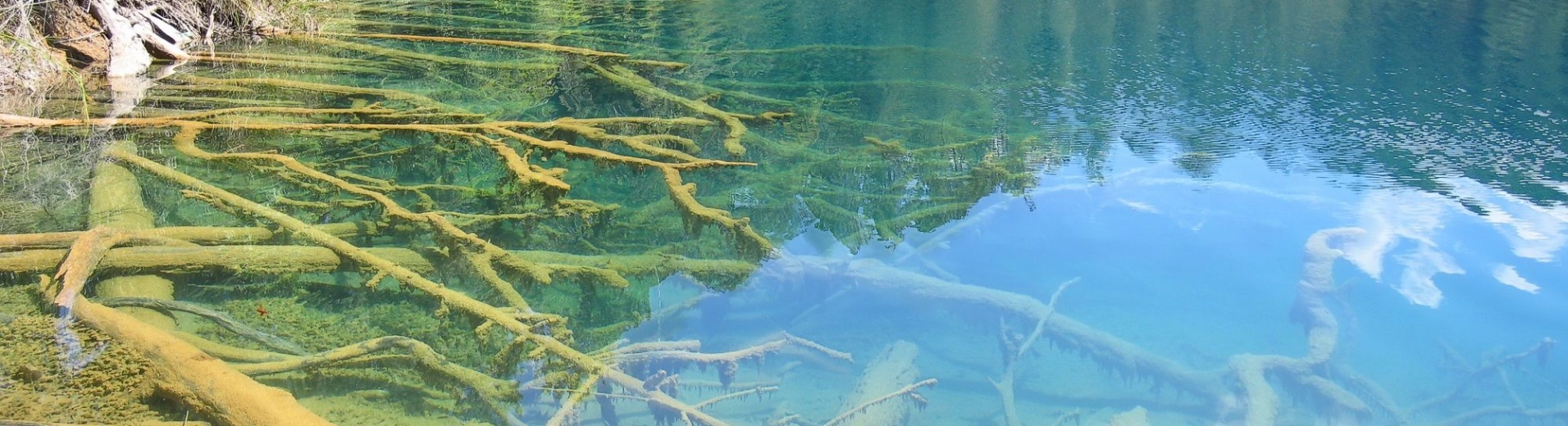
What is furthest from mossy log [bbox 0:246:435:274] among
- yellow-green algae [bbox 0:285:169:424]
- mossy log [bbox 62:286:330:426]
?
mossy log [bbox 62:286:330:426]

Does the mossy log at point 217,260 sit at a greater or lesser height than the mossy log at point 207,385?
greater

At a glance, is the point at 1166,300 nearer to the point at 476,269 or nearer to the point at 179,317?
the point at 476,269

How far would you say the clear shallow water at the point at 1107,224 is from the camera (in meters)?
3.65

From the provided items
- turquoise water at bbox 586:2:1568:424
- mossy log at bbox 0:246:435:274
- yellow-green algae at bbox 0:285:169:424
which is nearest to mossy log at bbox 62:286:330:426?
yellow-green algae at bbox 0:285:169:424

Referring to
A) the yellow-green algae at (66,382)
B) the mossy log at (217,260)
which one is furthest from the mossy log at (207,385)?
the mossy log at (217,260)

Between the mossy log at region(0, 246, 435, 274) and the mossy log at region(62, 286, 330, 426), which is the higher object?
the mossy log at region(0, 246, 435, 274)

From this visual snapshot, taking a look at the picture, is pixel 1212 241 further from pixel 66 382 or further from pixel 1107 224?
pixel 66 382

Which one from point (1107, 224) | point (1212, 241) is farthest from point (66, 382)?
point (1212, 241)

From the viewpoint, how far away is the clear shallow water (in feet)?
12.0

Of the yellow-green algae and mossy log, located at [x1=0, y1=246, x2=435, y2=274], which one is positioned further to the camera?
mossy log, located at [x1=0, y1=246, x2=435, y2=274]

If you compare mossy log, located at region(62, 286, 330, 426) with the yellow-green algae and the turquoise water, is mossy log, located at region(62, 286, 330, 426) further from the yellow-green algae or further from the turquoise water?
the turquoise water

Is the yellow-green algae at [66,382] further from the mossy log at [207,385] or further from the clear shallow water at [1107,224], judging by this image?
the clear shallow water at [1107,224]

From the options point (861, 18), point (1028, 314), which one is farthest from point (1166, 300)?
point (861, 18)

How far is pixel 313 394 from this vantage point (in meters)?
3.03
